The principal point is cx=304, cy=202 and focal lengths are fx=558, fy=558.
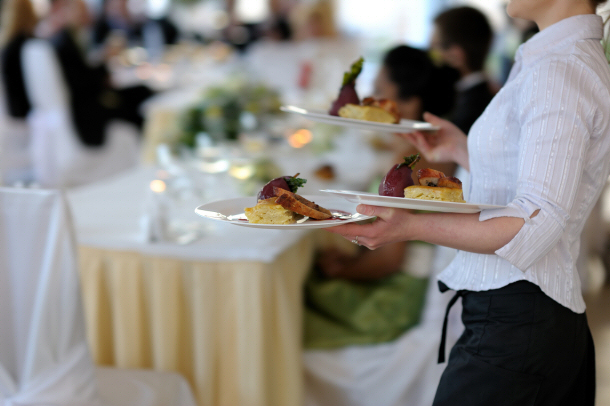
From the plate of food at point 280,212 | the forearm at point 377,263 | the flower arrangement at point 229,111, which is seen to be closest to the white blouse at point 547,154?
the plate of food at point 280,212

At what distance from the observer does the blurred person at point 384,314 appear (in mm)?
1763

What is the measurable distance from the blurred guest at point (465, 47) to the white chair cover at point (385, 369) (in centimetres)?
59

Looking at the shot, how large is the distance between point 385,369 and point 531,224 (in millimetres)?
1160

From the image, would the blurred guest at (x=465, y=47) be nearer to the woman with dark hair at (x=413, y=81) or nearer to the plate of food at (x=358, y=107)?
the woman with dark hair at (x=413, y=81)

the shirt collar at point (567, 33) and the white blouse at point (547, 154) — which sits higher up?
the shirt collar at point (567, 33)

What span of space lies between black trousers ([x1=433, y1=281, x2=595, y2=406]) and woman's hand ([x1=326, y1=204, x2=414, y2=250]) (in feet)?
0.78

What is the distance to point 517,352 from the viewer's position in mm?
864

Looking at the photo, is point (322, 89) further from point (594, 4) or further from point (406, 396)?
point (594, 4)

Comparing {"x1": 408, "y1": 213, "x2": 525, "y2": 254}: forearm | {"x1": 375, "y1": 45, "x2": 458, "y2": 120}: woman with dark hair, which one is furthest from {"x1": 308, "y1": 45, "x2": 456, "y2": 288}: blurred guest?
{"x1": 408, "y1": 213, "x2": 525, "y2": 254}: forearm

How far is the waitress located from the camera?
732 millimetres

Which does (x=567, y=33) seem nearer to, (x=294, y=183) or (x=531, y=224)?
(x=531, y=224)

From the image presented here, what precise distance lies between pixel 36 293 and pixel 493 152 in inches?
35.9

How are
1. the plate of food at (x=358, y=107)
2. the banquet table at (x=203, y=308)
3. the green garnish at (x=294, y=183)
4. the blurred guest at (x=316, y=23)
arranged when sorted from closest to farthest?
1. the green garnish at (x=294, y=183)
2. the plate of food at (x=358, y=107)
3. the banquet table at (x=203, y=308)
4. the blurred guest at (x=316, y=23)

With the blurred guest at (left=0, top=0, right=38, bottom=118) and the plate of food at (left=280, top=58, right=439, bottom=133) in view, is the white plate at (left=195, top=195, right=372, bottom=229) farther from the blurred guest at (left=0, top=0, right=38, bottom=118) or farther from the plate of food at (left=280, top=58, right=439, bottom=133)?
the blurred guest at (left=0, top=0, right=38, bottom=118)
